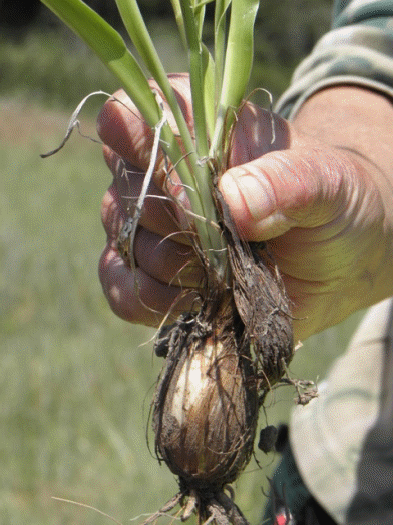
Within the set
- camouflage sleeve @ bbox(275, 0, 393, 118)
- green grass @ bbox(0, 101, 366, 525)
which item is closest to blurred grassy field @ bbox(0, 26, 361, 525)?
Result: green grass @ bbox(0, 101, 366, 525)

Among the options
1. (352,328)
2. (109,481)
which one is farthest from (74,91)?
(109,481)

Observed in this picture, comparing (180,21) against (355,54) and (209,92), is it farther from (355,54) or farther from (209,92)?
(355,54)

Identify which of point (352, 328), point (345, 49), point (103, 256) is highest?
point (345, 49)

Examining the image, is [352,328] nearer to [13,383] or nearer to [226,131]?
[13,383]

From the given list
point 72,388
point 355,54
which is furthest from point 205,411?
point 72,388

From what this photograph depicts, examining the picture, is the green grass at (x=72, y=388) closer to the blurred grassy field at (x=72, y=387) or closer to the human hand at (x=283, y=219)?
the blurred grassy field at (x=72, y=387)

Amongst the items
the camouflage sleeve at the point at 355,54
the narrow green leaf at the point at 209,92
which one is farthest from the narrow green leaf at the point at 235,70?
the camouflage sleeve at the point at 355,54

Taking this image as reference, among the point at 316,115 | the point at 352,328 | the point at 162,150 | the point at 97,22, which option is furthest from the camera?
the point at 352,328
